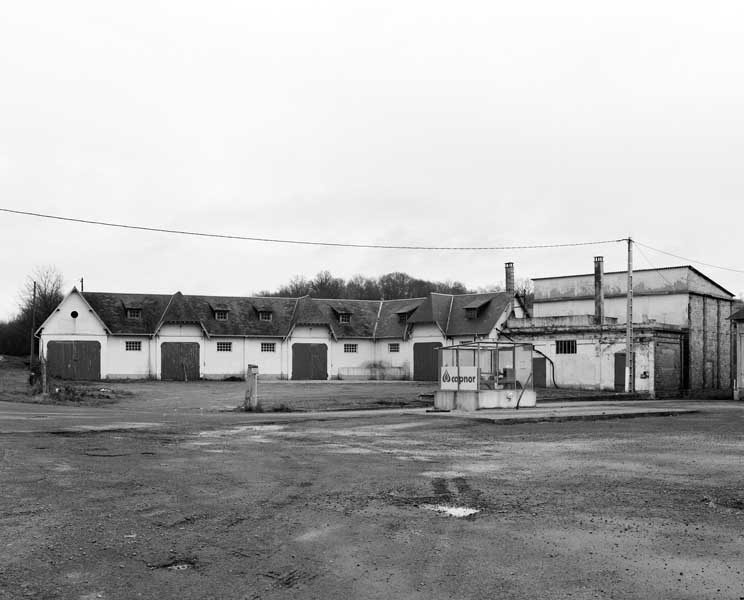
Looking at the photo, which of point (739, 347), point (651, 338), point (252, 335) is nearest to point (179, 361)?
point (252, 335)

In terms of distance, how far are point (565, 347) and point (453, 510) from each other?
42.0m

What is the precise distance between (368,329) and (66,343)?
71.8ft

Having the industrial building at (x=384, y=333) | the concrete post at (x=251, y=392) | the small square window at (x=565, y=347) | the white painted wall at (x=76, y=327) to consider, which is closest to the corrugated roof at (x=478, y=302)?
the industrial building at (x=384, y=333)

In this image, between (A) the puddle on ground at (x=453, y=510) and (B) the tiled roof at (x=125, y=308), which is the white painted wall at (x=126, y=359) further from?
(A) the puddle on ground at (x=453, y=510)

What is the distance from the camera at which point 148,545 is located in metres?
7.31

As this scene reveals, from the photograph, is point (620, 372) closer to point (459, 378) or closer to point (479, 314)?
point (479, 314)

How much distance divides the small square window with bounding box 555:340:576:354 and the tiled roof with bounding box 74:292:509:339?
5.36m

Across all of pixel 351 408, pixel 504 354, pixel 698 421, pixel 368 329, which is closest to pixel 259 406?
pixel 351 408

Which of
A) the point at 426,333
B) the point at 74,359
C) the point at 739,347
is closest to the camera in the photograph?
the point at 739,347

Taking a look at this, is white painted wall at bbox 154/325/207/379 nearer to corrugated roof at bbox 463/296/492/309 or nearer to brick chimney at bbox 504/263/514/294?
corrugated roof at bbox 463/296/492/309

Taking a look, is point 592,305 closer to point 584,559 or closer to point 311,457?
point 311,457

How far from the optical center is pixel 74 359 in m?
54.2

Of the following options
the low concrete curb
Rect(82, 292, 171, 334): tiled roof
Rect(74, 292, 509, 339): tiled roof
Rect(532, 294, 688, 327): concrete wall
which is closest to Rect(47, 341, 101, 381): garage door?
Rect(82, 292, 171, 334): tiled roof

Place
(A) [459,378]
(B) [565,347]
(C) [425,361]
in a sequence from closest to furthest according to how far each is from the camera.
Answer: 1. (A) [459,378]
2. (B) [565,347]
3. (C) [425,361]
